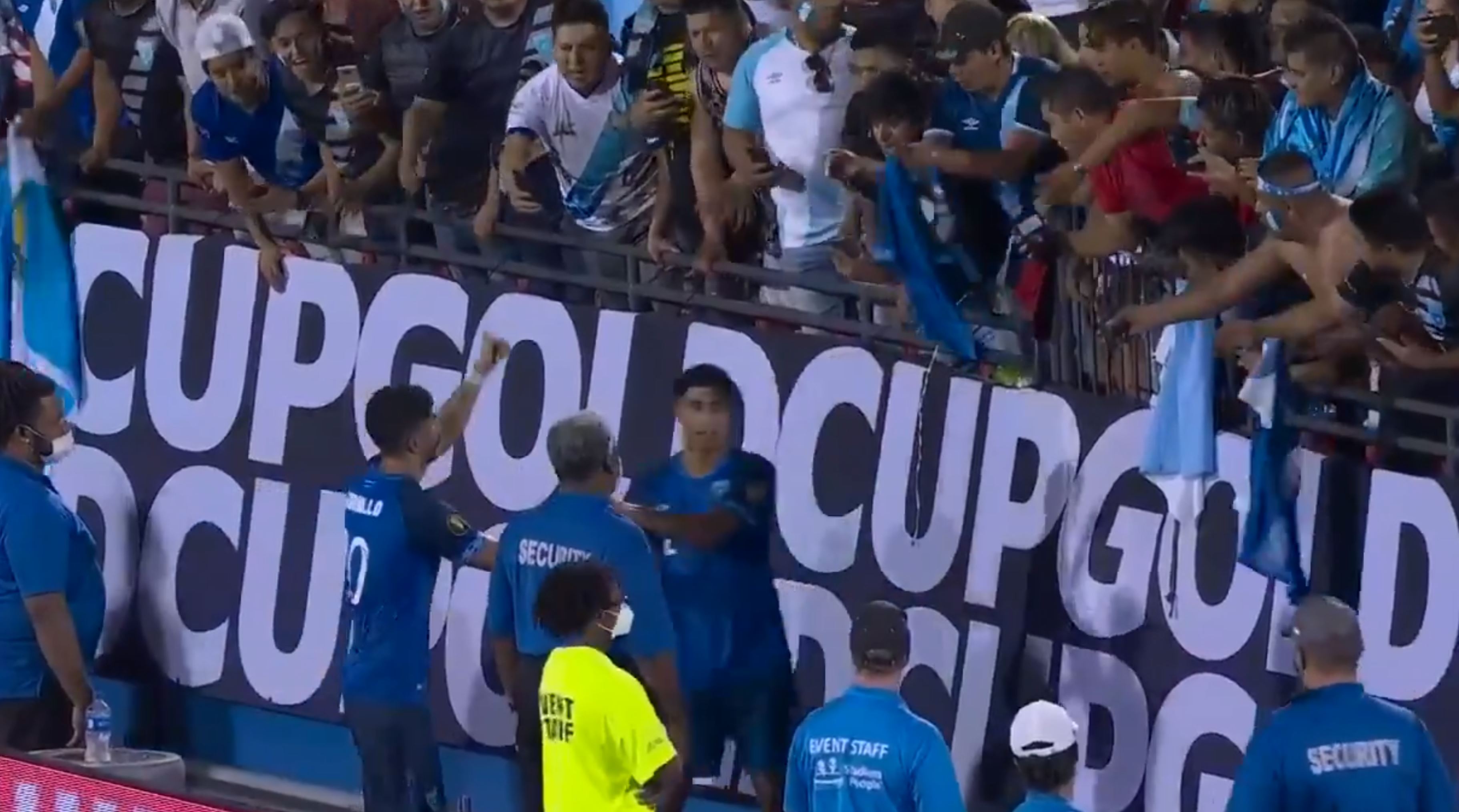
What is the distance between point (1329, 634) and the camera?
7793 millimetres

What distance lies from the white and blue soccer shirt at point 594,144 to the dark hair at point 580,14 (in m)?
0.21

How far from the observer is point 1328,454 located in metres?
9.35

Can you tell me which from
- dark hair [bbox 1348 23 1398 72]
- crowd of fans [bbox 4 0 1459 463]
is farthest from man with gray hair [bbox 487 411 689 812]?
dark hair [bbox 1348 23 1398 72]

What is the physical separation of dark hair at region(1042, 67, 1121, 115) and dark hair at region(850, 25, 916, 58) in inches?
31.0

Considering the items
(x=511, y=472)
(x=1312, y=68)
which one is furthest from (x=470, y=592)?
(x=1312, y=68)

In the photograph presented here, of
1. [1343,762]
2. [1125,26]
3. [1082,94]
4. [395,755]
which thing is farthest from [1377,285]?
[395,755]

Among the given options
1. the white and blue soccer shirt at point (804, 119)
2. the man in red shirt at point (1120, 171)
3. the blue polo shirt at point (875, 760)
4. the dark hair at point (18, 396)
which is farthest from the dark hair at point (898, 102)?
the dark hair at point (18, 396)

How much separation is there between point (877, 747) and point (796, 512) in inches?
100.0

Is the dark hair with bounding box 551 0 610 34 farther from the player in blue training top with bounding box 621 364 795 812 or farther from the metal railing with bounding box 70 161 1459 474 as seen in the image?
the player in blue training top with bounding box 621 364 795 812

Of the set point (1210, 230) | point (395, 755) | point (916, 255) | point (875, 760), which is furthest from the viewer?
point (395, 755)

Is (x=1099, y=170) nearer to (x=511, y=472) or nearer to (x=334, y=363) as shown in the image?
(x=511, y=472)

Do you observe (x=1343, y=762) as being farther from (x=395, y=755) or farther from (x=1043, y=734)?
(x=395, y=755)

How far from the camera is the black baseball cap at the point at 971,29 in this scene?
990cm

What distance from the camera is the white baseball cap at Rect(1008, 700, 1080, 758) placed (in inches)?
319
